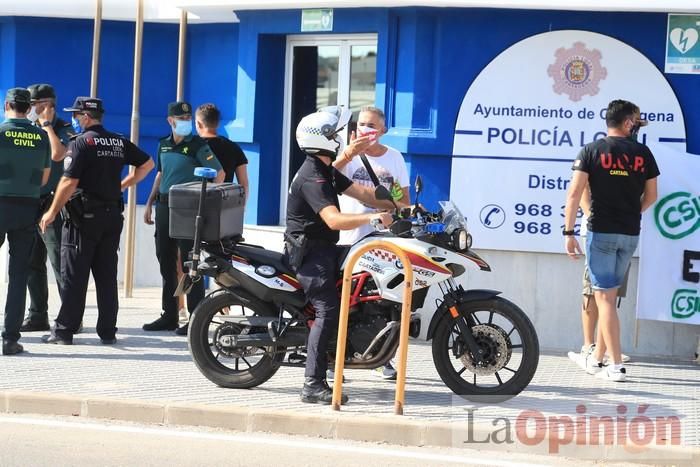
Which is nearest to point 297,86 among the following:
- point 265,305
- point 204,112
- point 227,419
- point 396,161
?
point 204,112

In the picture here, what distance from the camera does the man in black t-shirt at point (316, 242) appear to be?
815 centimetres

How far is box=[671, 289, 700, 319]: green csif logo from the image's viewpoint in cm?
1054

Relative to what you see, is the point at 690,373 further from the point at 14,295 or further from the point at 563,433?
the point at 14,295

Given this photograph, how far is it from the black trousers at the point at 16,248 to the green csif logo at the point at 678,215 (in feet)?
17.3

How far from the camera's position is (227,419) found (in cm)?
784

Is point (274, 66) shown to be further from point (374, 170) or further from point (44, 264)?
point (374, 170)

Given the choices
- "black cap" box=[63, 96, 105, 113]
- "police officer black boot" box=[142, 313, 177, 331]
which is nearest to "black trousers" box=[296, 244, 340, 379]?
"black cap" box=[63, 96, 105, 113]

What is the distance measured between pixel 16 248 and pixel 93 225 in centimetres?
68

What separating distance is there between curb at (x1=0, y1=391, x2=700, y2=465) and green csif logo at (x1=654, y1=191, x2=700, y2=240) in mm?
3638

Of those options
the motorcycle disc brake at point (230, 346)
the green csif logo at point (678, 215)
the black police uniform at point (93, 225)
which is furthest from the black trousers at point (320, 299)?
the green csif logo at point (678, 215)

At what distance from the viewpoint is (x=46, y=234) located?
11.0 m

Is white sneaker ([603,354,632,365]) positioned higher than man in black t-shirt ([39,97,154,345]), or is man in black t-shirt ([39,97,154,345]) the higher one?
man in black t-shirt ([39,97,154,345])

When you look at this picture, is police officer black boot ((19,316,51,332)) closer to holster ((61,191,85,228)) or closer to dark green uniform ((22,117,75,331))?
dark green uniform ((22,117,75,331))

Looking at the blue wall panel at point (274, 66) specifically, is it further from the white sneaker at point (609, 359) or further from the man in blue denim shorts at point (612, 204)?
the white sneaker at point (609, 359)
